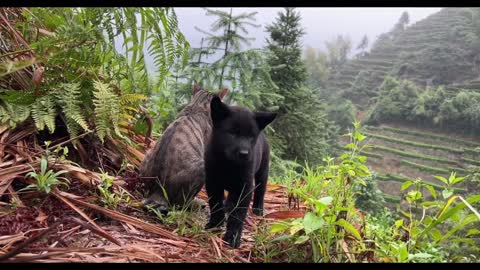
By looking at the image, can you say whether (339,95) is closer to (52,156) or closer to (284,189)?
(284,189)

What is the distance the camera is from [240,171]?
3.68m

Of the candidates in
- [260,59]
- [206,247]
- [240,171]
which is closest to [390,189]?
[260,59]

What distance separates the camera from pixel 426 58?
6.69 meters

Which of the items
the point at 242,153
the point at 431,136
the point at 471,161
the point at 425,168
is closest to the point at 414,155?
the point at 425,168

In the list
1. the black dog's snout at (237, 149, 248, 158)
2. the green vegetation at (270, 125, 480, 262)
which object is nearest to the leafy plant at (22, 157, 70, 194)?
the black dog's snout at (237, 149, 248, 158)

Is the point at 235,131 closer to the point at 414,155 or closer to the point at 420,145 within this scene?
the point at 420,145

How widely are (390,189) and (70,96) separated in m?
7.56

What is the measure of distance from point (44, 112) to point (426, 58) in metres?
5.60

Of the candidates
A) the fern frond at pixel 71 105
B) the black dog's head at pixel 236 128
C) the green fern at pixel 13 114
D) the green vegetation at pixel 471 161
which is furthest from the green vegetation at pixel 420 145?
the green fern at pixel 13 114

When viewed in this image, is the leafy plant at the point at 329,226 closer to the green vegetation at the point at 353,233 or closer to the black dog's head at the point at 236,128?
the green vegetation at the point at 353,233

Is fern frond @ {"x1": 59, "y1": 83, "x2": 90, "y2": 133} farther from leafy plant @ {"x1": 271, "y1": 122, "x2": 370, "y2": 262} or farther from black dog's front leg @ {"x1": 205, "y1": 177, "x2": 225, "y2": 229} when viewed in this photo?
leafy plant @ {"x1": 271, "y1": 122, "x2": 370, "y2": 262}

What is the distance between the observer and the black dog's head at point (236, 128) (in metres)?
3.52
